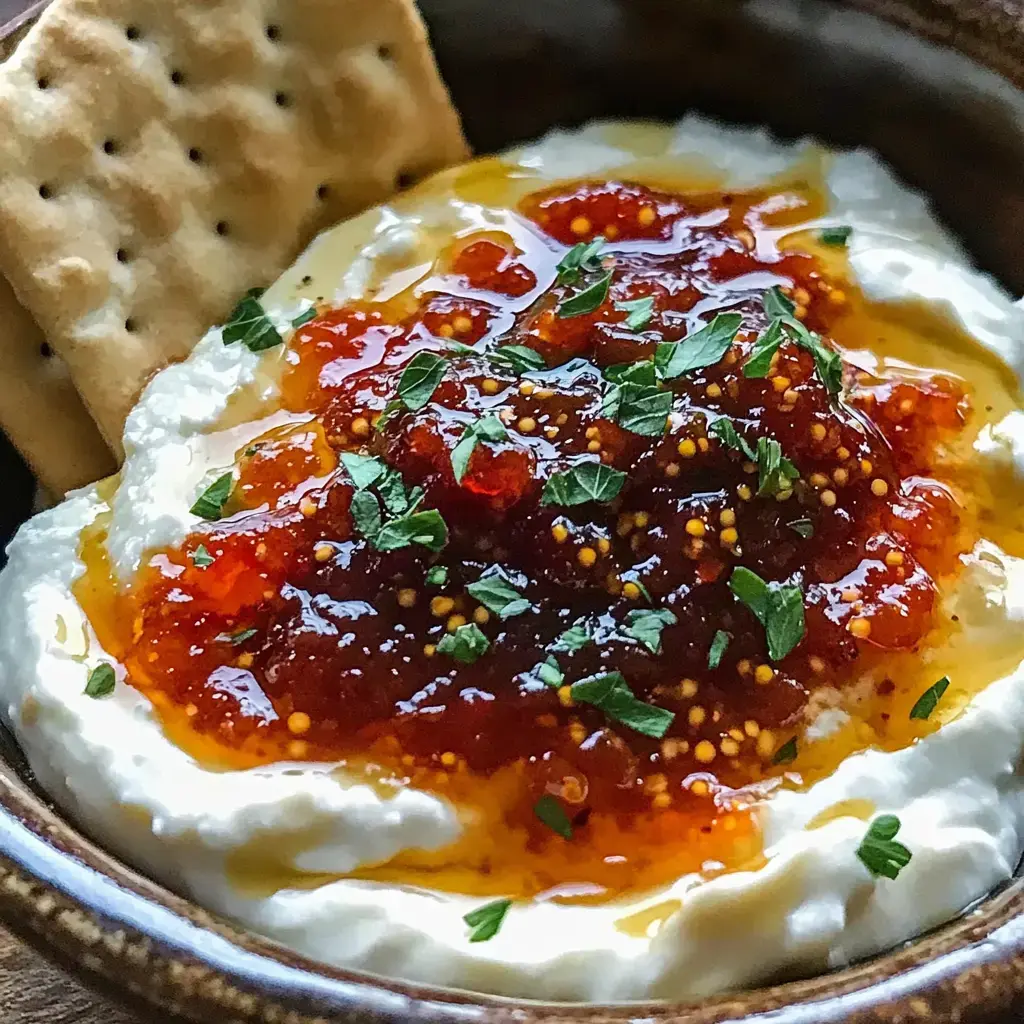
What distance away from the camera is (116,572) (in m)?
1.74

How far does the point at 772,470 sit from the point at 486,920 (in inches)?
28.6

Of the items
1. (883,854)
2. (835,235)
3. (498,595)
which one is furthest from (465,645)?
(835,235)

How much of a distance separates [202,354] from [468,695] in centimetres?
80

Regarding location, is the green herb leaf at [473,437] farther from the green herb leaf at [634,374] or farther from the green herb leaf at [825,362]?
the green herb leaf at [825,362]

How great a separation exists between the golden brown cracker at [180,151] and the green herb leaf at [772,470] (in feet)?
3.08

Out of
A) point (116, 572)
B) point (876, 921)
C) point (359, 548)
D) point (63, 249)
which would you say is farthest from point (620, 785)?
point (63, 249)

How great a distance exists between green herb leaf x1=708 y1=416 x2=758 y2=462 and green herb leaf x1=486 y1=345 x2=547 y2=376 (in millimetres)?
306

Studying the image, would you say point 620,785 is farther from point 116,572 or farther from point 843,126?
point 843,126

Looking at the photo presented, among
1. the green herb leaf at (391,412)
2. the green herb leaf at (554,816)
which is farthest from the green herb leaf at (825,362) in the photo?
the green herb leaf at (554,816)

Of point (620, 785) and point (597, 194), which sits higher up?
point (597, 194)

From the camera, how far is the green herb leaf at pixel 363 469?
5.64ft

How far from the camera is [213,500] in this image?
1.75 metres

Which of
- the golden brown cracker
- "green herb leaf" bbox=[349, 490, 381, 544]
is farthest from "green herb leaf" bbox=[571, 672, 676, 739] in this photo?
the golden brown cracker

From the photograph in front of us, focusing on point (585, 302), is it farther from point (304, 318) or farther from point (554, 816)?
point (554, 816)
